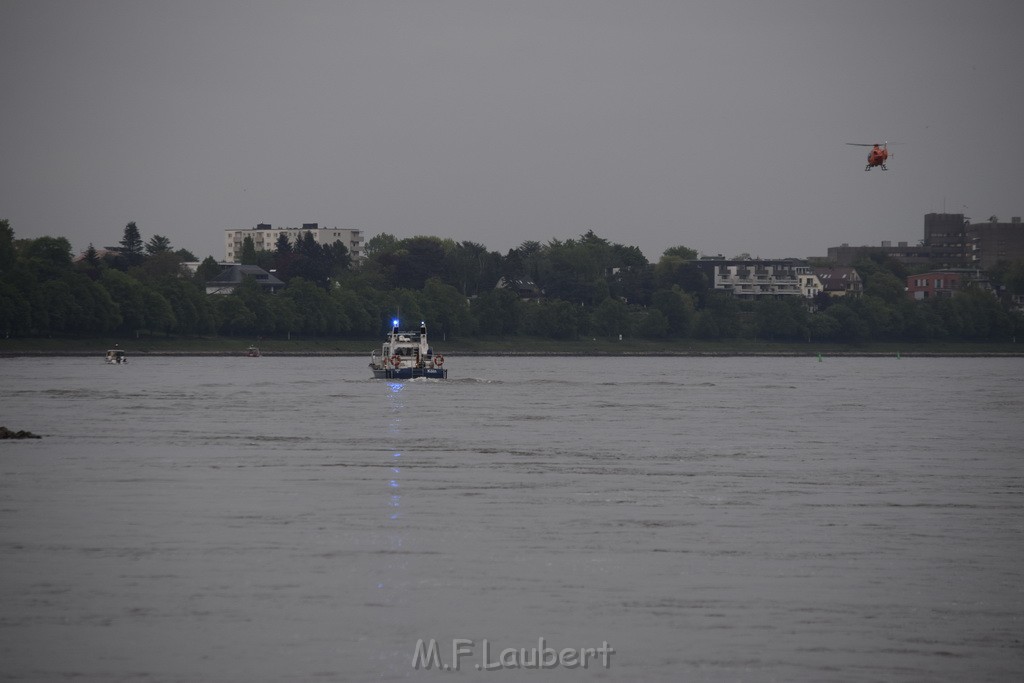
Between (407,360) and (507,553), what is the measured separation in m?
98.9

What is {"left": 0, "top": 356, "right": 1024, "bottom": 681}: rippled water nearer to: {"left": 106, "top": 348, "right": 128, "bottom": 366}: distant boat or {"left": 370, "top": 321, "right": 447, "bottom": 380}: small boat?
{"left": 370, "top": 321, "right": 447, "bottom": 380}: small boat

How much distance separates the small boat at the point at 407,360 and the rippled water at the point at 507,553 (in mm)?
61174

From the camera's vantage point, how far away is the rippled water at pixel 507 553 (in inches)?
826

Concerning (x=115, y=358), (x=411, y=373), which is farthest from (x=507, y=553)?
(x=115, y=358)

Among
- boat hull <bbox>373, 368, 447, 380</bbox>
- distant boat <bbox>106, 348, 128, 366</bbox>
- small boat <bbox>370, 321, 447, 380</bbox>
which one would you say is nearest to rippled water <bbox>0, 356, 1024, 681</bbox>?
boat hull <bbox>373, 368, 447, 380</bbox>

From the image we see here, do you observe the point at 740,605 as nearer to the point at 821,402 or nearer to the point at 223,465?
the point at 223,465

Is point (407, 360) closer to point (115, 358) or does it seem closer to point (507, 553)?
point (115, 358)

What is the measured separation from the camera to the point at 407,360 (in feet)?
419

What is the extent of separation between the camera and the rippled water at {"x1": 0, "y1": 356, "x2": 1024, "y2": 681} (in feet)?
68.8

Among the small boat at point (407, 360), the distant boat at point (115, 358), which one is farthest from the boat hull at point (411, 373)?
the distant boat at point (115, 358)

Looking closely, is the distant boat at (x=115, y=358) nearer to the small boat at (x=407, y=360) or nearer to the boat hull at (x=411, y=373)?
the small boat at (x=407, y=360)

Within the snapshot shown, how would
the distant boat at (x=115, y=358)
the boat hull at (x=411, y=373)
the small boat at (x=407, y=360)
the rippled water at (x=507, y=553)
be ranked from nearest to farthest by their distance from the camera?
the rippled water at (x=507, y=553) < the boat hull at (x=411, y=373) < the small boat at (x=407, y=360) < the distant boat at (x=115, y=358)

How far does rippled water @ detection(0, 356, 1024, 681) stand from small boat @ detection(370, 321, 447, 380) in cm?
6117

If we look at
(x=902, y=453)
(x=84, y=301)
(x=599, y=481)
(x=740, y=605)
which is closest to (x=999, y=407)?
(x=902, y=453)
